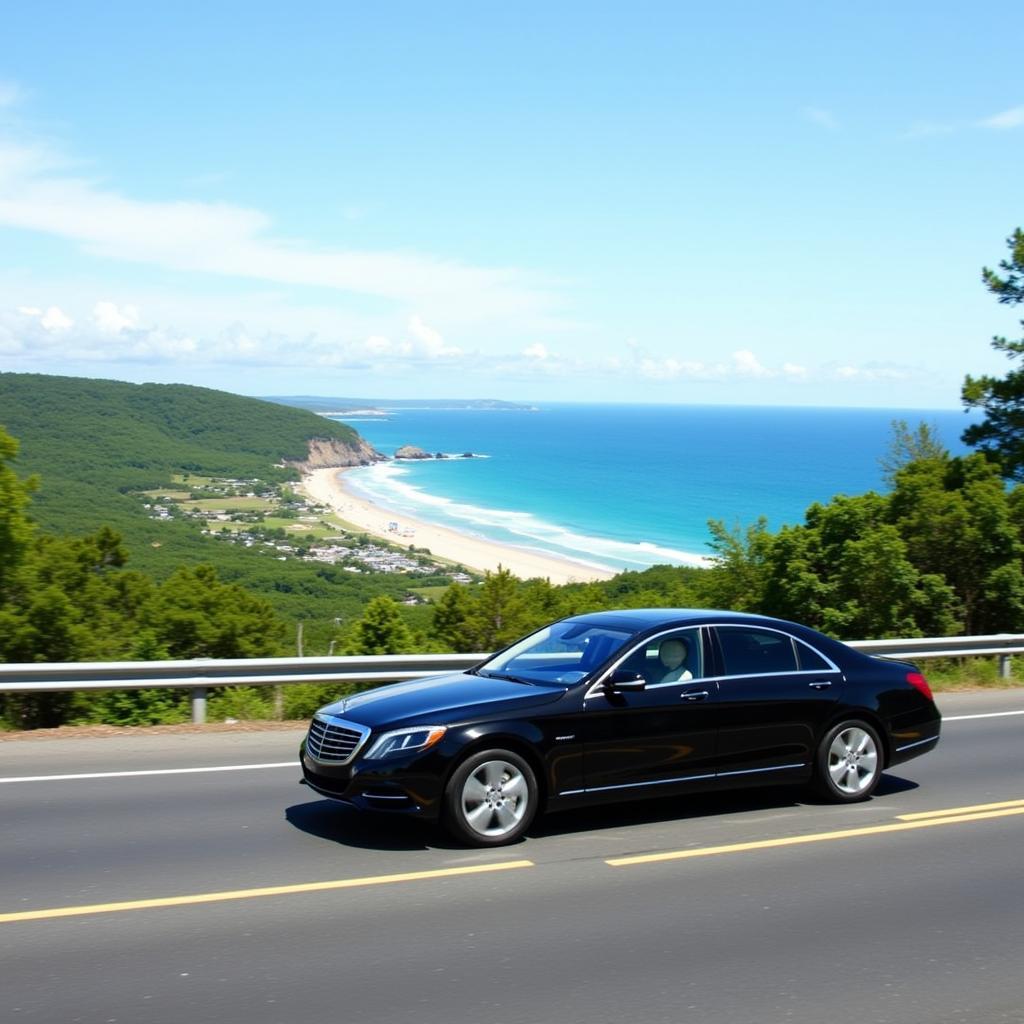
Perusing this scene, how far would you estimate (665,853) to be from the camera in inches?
298

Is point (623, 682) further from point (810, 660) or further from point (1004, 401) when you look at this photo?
point (1004, 401)

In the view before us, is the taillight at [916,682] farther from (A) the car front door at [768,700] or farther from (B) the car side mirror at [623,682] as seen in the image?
(B) the car side mirror at [623,682]

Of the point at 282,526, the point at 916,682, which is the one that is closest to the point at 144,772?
the point at 916,682

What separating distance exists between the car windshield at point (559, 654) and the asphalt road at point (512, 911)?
1.05 meters

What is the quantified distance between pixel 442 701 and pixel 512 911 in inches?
67.8

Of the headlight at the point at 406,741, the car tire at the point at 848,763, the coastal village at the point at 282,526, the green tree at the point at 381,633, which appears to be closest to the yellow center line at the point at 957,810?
the car tire at the point at 848,763

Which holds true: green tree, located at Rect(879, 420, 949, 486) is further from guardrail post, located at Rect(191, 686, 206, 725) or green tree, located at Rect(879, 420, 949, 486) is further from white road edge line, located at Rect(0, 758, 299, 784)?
white road edge line, located at Rect(0, 758, 299, 784)

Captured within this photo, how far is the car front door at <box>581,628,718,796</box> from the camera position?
309 inches

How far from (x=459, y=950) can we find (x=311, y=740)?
2556 millimetres

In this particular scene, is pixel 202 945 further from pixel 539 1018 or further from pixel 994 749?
pixel 994 749

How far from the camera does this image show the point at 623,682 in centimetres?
790

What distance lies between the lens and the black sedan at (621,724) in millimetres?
7480

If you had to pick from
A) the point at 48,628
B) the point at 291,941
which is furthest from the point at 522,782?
the point at 48,628

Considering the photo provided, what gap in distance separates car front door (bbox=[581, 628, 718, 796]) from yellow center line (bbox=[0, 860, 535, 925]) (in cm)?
96
